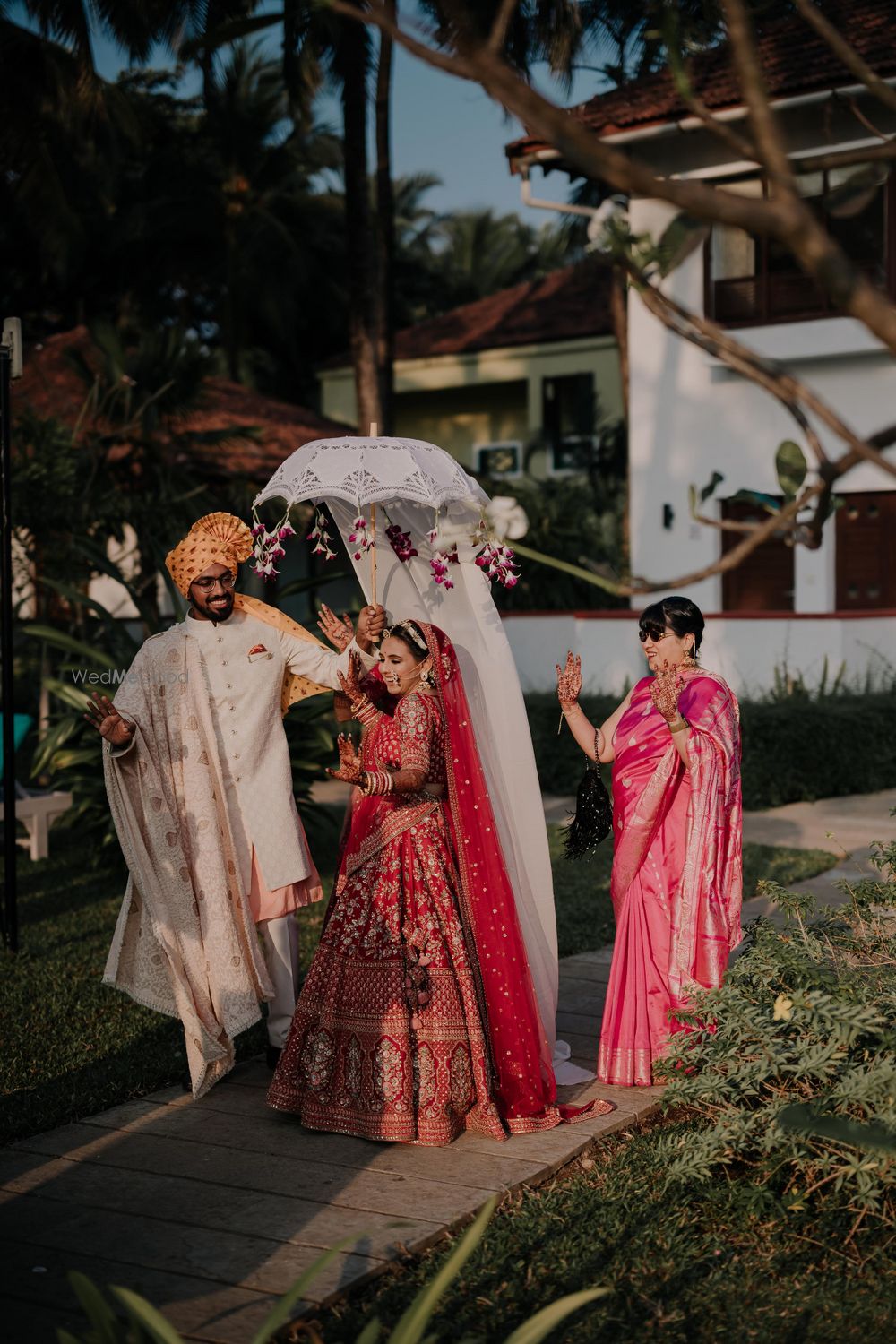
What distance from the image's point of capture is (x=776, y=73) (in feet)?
49.1

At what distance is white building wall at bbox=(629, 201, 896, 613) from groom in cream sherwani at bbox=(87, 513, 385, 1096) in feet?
34.5

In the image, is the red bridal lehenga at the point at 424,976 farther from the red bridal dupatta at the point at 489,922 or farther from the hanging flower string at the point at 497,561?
the hanging flower string at the point at 497,561

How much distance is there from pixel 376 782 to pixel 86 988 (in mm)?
2723

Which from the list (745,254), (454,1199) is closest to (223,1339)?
(454,1199)

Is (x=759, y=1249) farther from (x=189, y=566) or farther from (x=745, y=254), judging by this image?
(x=745, y=254)

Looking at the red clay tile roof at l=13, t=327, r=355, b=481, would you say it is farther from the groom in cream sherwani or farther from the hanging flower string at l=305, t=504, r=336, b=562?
the groom in cream sherwani

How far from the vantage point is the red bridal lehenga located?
4.70 meters

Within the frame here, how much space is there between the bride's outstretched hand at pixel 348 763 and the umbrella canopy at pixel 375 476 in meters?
0.83

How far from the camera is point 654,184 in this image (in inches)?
71.2

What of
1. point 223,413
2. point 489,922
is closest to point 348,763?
point 489,922

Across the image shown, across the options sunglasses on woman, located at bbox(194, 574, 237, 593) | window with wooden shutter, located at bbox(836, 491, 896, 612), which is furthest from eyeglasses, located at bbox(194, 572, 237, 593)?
window with wooden shutter, located at bbox(836, 491, 896, 612)

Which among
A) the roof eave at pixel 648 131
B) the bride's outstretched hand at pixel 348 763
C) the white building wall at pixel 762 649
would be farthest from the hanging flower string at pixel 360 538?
the roof eave at pixel 648 131

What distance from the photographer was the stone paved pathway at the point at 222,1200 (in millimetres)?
3609

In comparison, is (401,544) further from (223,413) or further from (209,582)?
(223,413)
